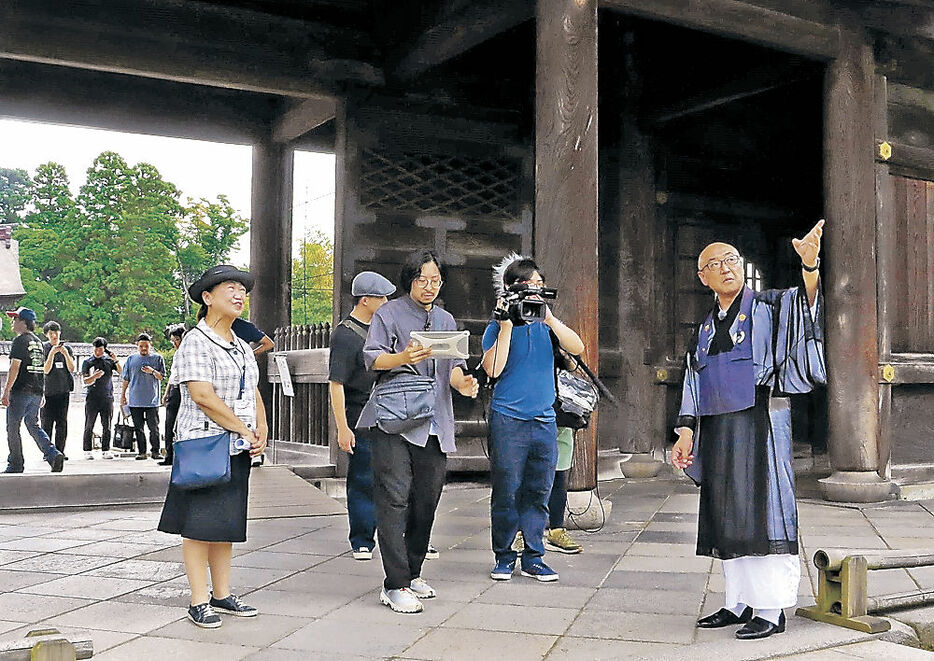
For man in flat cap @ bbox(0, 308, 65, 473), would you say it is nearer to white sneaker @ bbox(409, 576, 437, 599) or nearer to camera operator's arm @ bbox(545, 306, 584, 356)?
white sneaker @ bbox(409, 576, 437, 599)

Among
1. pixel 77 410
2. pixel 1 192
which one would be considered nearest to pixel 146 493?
pixel 77 410

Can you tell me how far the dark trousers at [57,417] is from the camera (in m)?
10.9

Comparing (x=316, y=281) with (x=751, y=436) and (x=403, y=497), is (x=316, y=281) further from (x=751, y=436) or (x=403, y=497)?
(x=751, y=436)

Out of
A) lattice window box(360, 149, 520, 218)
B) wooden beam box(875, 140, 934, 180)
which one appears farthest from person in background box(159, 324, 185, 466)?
wooden beam box(875, 140, 934, 180)

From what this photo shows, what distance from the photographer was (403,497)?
468 cm

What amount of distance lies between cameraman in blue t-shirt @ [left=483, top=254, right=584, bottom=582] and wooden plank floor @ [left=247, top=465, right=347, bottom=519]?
2.73 metres

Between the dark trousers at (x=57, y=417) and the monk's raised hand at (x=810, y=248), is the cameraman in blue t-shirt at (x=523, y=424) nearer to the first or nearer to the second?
the monk's raised hand at (x=810, y=248)

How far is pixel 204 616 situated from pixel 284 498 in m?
3.76

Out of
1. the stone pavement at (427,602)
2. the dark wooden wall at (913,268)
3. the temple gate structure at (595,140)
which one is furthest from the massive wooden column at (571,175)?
the dark wooden wall at (913,268)

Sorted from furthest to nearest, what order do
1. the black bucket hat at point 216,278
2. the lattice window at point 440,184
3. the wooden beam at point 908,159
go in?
the lattice window at point 440,184, the wooden beam at point 908,159, the black bucket hat at point 216,278

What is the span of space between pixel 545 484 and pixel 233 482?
1.66 metres

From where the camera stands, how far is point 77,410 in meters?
29.3

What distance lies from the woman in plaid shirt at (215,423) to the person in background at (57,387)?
6958 mm

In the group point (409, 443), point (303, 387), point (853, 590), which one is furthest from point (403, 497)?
point (303, 387)
